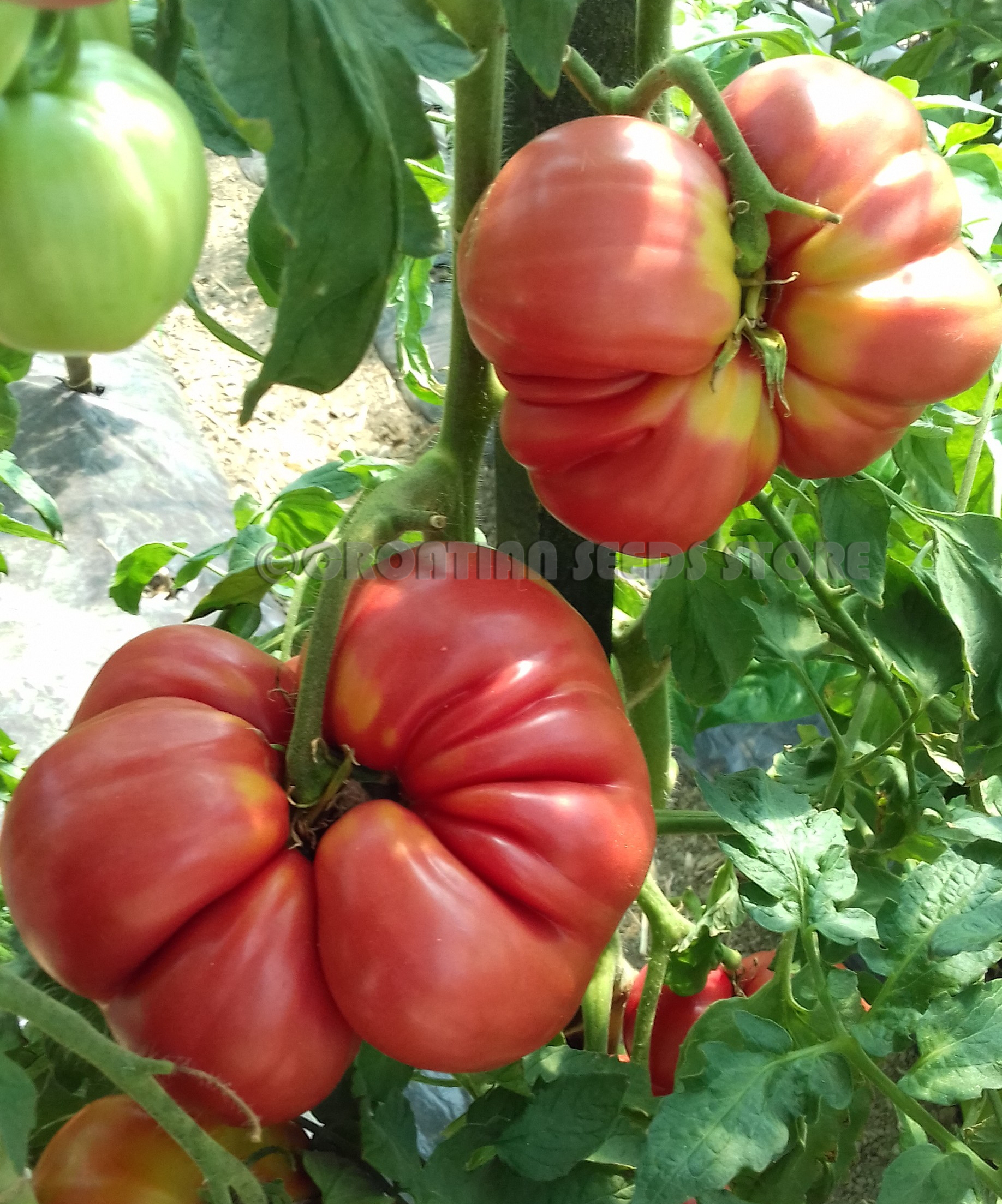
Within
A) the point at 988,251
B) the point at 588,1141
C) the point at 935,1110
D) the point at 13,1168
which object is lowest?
the point at 935,1110

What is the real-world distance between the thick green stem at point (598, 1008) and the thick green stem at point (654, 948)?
0.05 metres

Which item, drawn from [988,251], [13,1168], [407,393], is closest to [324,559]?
[13,1168]

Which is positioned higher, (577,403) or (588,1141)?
(577,403)

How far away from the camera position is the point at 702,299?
409 millimetres

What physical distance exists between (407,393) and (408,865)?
1948 millimetres

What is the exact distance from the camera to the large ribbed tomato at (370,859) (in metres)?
0.42

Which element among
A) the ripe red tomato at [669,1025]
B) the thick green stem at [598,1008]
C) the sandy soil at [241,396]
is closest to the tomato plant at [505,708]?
the thick green stem at [598,1008]

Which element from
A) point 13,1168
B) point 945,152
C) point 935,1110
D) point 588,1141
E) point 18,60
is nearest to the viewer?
point 18,60

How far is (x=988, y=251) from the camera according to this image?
2.33 ft

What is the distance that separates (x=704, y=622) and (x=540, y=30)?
1.20 feet

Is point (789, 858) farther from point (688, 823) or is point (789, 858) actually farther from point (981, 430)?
point (981, 430)

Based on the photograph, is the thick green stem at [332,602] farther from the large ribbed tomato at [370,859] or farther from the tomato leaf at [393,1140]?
the tomato leaf at [393,1140]

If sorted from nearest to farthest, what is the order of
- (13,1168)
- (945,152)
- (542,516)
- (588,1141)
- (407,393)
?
(13,1168) → (588,1141) → (542,516) → (945,152) → (407,393)

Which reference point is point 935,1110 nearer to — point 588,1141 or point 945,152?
point 588,1141
